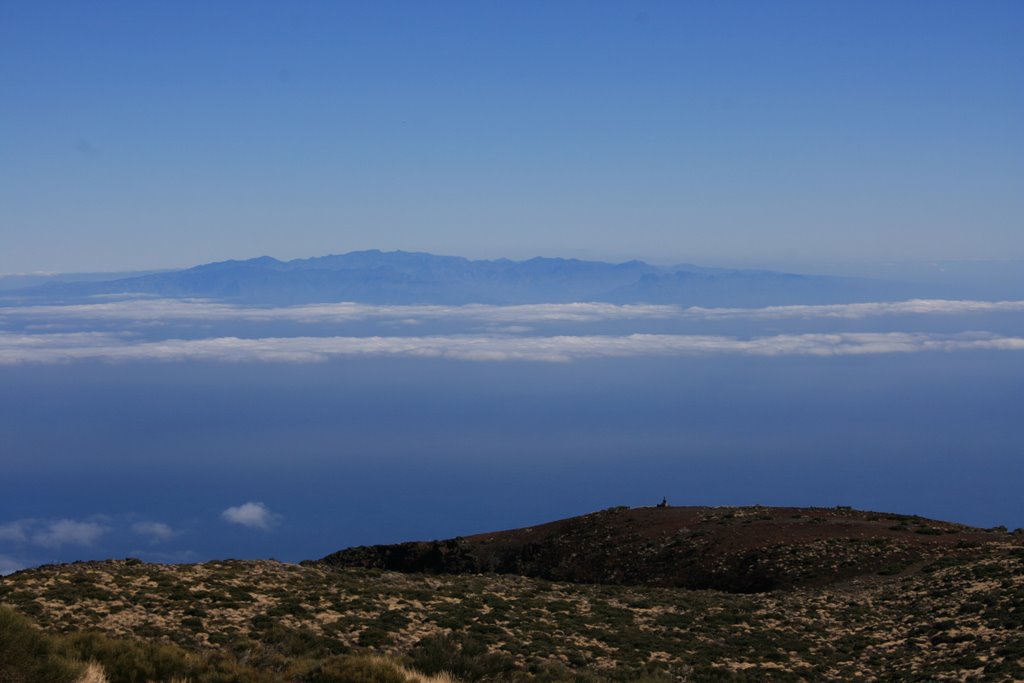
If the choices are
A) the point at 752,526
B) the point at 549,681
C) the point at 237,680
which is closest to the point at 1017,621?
the point at 549,681

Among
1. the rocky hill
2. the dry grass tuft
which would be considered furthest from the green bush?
the rocky hill

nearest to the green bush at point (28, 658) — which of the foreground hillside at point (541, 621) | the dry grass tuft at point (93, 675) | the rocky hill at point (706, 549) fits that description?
the dry grass tuft at point (93, 675)

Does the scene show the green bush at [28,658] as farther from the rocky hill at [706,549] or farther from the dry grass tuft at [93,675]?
the rocky hill at [706,549]

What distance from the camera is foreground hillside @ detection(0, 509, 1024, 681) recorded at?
2153 cm

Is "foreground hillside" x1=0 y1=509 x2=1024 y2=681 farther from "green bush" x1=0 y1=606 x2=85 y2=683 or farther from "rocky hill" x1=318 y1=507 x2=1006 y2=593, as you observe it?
"rocky hill" x1=318 y1=507 x2=1006 y2=593

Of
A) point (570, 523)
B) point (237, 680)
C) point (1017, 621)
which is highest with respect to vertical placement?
point (237, 680)

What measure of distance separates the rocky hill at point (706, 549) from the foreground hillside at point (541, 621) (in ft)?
11.4

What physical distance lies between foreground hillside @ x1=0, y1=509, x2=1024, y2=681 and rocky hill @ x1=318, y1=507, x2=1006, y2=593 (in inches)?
137

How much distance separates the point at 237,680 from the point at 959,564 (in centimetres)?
2965

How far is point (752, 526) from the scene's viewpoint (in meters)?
44.3

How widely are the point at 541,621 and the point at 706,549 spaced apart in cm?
1714

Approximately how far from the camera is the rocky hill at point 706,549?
37.7 m

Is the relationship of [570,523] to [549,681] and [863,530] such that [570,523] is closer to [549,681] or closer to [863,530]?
[863,530]

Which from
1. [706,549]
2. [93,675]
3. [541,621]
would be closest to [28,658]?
[93,675]
